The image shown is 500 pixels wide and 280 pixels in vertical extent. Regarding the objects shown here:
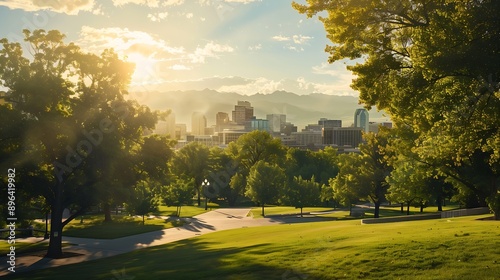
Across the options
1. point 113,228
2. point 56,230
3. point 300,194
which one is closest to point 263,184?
point 300,194

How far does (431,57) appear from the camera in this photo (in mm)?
15023

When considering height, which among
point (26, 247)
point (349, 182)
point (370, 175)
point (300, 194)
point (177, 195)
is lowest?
point (26, 247)

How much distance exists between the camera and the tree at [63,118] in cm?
3064

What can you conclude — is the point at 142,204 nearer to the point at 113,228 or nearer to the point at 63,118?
the point at 113,228

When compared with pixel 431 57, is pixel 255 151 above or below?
above

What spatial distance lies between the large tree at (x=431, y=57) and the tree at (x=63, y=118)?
1975 centimetres

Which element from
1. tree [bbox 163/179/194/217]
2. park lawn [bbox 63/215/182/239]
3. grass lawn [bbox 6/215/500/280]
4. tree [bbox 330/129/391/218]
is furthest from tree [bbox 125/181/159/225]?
grass lawn [bbox 6/215/500/280]

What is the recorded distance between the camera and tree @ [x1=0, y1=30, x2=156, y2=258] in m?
30.6

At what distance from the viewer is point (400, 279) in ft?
45.0

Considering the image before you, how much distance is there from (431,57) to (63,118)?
25.0 m

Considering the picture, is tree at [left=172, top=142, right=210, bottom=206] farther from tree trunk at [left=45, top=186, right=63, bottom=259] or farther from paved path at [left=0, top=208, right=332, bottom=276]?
tree trunk at [left=45, top=186, right=63, bottom=259]

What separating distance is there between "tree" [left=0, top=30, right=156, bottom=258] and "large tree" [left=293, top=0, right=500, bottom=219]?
19.8 meters

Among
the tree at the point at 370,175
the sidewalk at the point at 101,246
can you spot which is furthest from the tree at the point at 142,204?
the tree at the point at 370,175

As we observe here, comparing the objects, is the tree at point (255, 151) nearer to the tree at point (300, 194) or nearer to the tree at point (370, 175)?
the tree at point (300, 194)
